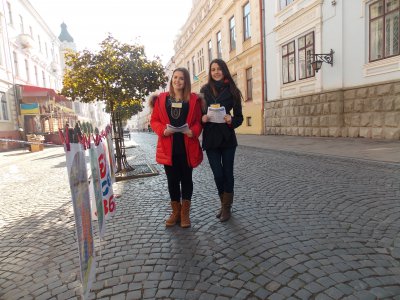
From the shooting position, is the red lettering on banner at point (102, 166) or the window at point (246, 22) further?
the window at point (246, 22)

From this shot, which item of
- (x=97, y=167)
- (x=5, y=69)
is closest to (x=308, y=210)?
(x=97, y=167)

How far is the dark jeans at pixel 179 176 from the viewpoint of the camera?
3391mm

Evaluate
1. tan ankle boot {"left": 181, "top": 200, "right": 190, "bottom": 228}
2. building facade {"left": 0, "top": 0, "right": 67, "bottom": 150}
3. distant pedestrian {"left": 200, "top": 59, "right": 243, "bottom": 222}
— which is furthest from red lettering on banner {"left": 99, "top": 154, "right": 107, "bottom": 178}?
building facade {"left": 0, "top": 0, "right": 67, "bottom": 150}

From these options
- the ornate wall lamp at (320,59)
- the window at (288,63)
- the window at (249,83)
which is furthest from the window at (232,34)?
the ornate wall lamp at (320,59)

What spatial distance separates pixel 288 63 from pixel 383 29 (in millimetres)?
5707

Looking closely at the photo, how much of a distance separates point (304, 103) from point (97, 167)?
12.6 metres

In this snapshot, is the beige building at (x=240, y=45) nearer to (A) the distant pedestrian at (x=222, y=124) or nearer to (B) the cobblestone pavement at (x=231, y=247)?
(B) the cobblestone pavement at (x=231, y=247)

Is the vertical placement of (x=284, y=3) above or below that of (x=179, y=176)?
above

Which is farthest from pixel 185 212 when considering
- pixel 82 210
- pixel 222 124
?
pixel 82 210

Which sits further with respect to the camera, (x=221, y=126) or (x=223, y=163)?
(x=223, y=163)

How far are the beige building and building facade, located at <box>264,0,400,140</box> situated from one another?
5.03 ft

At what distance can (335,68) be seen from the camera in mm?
12250

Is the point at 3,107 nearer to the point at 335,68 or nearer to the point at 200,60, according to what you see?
the point at 200,60

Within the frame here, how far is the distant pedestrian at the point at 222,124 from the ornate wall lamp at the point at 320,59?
1032 cm
